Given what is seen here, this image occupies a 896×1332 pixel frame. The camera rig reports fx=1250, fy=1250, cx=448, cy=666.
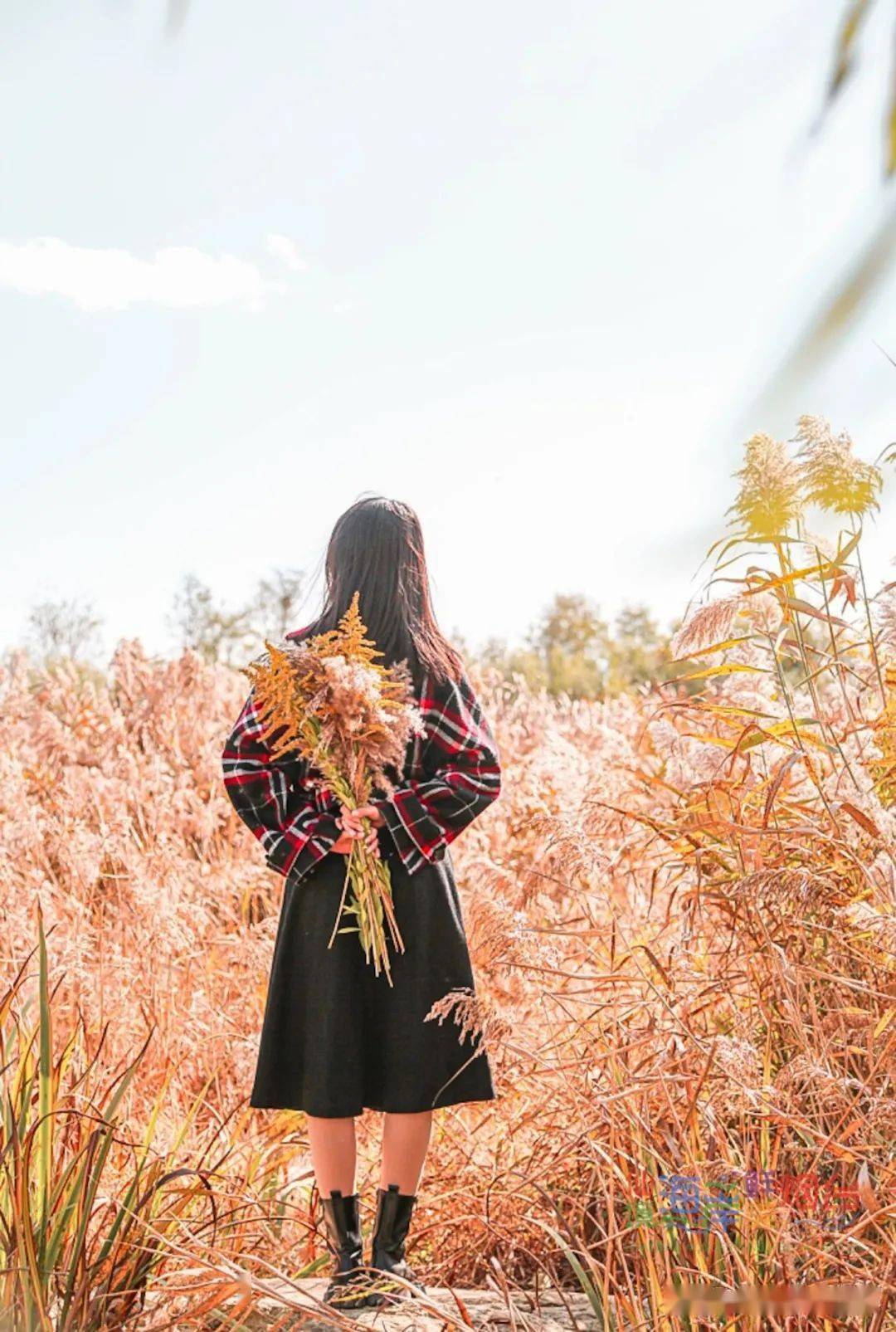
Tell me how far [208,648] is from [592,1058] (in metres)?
14.7

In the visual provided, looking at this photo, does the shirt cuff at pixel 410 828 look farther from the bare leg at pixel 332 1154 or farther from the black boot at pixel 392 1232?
the black boot at pixel 392 1232

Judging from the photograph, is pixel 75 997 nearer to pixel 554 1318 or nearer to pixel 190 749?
pixel 554 1318

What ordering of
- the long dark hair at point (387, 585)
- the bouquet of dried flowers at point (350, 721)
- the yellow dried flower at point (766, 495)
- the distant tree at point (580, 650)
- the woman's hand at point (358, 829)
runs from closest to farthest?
the yellow dried flower at point (766, 495) → the bouquet of dried flowers at point (350, 721) → the woman's hand at point (358, 829) → the long dark hair at point (387, 585) → the distant tree at point (580, 650)

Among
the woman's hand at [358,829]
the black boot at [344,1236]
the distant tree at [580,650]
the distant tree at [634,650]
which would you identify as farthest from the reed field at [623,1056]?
the distant tree at [580,650]

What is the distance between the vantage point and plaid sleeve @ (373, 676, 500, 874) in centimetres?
243

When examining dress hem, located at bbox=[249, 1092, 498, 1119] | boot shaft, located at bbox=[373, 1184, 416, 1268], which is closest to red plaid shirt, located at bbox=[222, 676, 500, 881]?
dress hem, located at bbox=[249, 1092, 498, 1119]

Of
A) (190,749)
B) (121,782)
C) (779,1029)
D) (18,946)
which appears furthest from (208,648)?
(779,1029)

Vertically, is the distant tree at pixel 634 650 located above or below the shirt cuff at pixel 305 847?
above

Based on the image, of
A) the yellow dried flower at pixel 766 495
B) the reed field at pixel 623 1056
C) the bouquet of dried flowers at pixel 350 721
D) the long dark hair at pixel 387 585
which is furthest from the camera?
the long dark hair at pixel 387 585

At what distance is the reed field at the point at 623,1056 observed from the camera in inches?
74.4

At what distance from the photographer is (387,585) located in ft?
8.50

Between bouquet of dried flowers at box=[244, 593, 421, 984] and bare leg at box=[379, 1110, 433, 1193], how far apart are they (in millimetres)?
304

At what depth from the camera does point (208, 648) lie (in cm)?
1633

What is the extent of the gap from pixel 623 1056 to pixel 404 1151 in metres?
0.49
